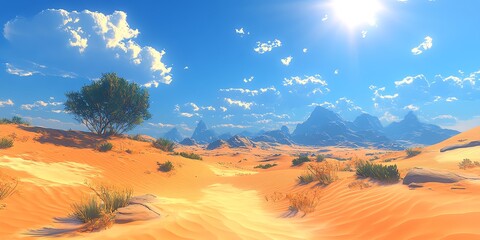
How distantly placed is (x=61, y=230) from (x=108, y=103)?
2482cm

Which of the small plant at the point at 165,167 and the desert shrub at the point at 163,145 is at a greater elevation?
the desert shrub at the point at 163,145

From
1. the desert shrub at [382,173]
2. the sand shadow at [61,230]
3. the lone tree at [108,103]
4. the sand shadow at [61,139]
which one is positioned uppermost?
the lone tree at [108,103]

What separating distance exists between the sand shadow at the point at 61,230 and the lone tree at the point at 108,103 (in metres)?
23.7

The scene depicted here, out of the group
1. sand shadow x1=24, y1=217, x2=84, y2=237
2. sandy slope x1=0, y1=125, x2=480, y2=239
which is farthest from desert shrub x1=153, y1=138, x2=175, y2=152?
sand shadow x1=24, y1=217, x2=84, y2=237

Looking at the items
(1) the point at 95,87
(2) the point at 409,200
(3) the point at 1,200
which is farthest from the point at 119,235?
(1) the point at 95,87

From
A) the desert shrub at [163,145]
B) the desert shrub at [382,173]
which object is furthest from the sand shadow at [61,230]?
the desert shrub at [163,145]

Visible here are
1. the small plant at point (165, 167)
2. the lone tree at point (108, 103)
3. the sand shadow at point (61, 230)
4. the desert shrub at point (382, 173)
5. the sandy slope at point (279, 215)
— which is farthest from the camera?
the lone tree at point (108, 103)

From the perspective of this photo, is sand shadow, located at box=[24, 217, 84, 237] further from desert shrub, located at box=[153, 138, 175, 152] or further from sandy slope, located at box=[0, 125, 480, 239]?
desert shrub, located at box=[153, 138, 175, 152]

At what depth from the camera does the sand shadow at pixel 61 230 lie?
4844 mm

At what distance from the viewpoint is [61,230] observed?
5.13m

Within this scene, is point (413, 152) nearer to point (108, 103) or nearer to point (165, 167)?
point (165, 167)

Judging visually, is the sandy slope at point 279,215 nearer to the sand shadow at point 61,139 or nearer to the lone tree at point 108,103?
the sand shadow at point 61,139

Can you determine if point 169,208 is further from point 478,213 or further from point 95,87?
point 95,87

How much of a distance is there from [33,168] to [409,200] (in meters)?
12.8
